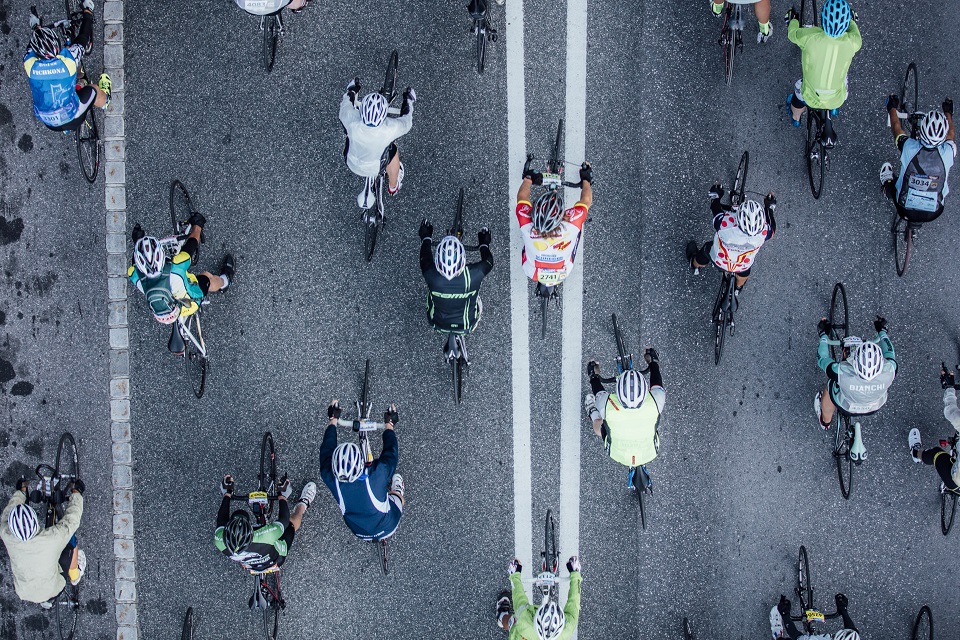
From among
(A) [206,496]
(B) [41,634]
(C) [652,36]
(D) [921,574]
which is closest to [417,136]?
(C) [652,36]

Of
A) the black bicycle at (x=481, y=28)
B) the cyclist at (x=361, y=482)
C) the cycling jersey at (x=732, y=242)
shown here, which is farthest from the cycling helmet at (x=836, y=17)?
the cyclist at (x=361, y=482)

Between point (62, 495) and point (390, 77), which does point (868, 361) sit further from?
point (62, 495)

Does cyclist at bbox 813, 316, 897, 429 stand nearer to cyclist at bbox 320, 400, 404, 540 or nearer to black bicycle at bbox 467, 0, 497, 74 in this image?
cyclist at bbox 320, 400, 404, 540

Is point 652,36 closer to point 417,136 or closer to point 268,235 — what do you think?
point 417,136

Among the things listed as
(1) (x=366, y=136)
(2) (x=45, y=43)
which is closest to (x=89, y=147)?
(2) (x=45, y=43)

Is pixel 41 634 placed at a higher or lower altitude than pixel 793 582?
lower

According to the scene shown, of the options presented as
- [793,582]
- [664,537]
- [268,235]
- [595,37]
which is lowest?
[793,582]

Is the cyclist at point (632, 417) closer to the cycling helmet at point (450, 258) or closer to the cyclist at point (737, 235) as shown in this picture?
the cyclist at point (737, 235)

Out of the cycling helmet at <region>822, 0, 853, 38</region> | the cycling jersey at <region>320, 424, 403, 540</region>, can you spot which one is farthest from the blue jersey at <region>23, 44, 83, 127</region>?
the cycling helmet at <region>822, 0, 853, 38</region>
